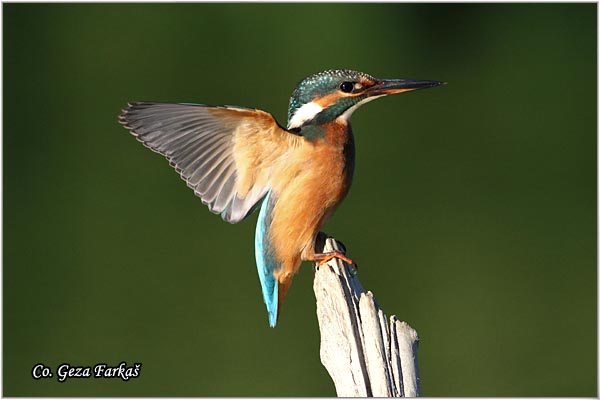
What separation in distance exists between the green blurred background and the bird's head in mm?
2059

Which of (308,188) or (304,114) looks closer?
(308,188)

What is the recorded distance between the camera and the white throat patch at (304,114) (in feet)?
10.7

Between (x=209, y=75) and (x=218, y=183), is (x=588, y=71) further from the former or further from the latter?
(x=218, y=183)

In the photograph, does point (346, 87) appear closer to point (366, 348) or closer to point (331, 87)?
point (331, 87)

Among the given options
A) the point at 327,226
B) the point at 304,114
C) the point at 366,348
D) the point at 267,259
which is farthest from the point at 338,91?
the point at 327,226

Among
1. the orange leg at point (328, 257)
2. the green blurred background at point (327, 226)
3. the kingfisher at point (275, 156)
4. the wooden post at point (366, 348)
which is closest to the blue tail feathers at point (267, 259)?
the kingfisher at point (275, 156)

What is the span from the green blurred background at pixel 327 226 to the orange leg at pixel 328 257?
1.87m

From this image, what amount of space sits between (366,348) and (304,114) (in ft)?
2.64

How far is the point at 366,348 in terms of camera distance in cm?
283

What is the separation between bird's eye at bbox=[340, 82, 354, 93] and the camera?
3236 millimetres

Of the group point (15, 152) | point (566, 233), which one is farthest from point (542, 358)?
point (15, 152)

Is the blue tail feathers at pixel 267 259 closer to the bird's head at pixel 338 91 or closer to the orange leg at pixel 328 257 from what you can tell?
the orange leg at pixel 328 257

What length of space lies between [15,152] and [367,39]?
7.59 feet

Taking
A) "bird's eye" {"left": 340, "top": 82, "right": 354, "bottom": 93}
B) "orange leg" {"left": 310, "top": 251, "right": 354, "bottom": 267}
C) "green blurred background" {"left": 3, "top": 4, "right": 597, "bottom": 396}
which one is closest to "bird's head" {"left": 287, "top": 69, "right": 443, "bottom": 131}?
"bird's eye" {"left": 340, "top": 82, "right": 354, "bottom": 93}
